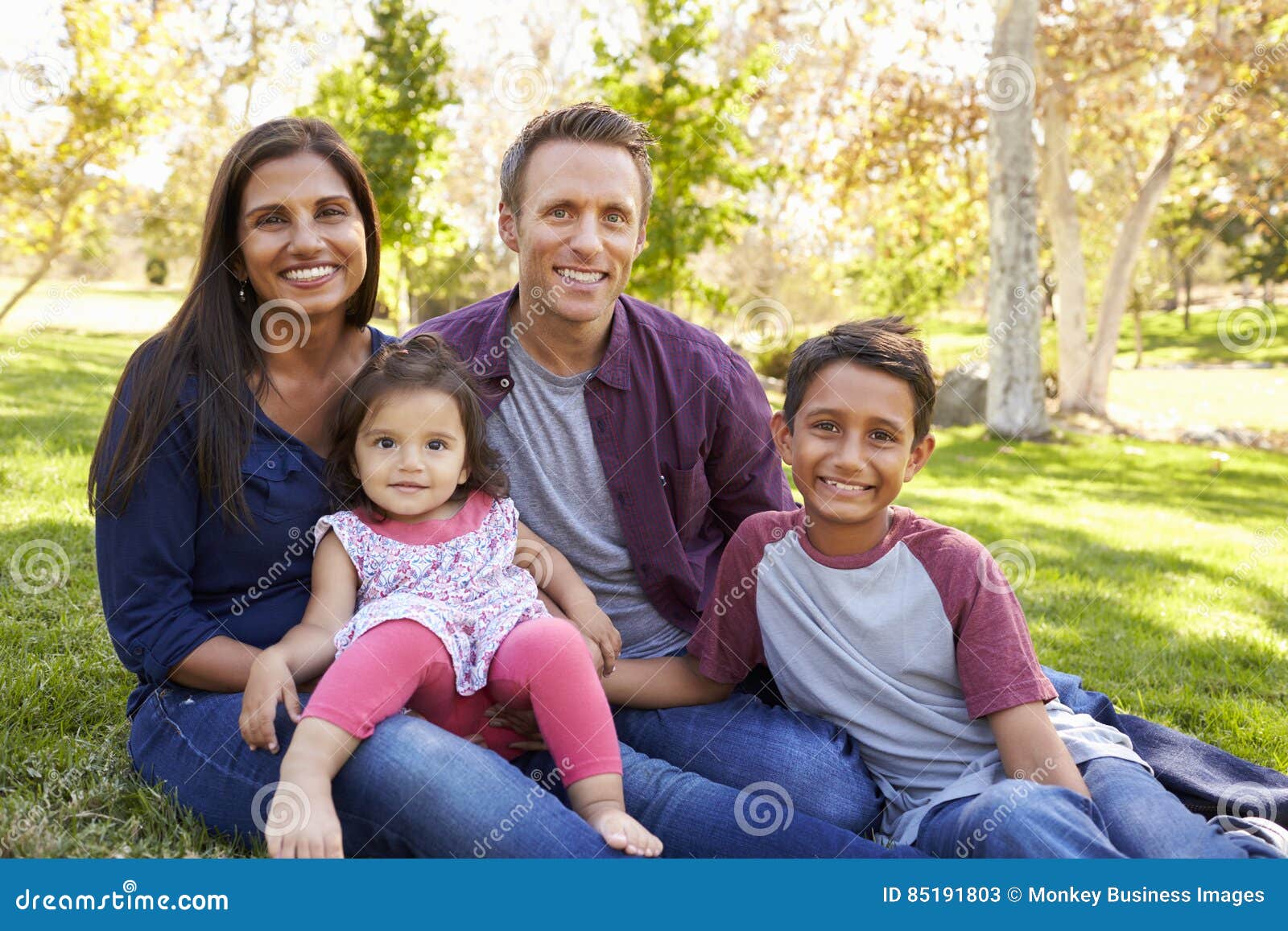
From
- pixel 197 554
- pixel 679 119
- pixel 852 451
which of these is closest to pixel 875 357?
pixel 852 451

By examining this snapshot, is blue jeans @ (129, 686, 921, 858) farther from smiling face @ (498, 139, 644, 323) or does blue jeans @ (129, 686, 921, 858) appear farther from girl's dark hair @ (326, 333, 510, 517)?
smiling face @ (498, 139, 644, 323)

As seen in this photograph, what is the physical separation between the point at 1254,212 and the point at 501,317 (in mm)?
14873

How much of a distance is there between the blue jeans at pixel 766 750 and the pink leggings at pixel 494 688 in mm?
434

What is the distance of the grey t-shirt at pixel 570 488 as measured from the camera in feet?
9.44

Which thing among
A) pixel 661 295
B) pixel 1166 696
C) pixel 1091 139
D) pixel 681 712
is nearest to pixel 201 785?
pixel 681 712

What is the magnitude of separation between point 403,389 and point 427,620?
0.58 m

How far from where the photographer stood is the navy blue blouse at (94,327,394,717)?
241 cm

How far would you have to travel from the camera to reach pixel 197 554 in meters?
2.53

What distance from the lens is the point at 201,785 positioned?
2.31 meters

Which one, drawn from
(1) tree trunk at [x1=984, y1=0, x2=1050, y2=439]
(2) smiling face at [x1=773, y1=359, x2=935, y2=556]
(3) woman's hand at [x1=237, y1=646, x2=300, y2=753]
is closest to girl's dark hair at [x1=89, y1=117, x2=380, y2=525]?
(3) woman's hand at [x1=237, y1=646, x2=300, y2=753]

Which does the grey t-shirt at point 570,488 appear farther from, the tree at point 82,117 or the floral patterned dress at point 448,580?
the tree at point 82,117

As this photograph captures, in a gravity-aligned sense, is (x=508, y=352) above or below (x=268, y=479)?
above

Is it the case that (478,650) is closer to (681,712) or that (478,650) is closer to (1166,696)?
(681,712)

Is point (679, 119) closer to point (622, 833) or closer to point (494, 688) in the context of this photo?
point (494, 688)
